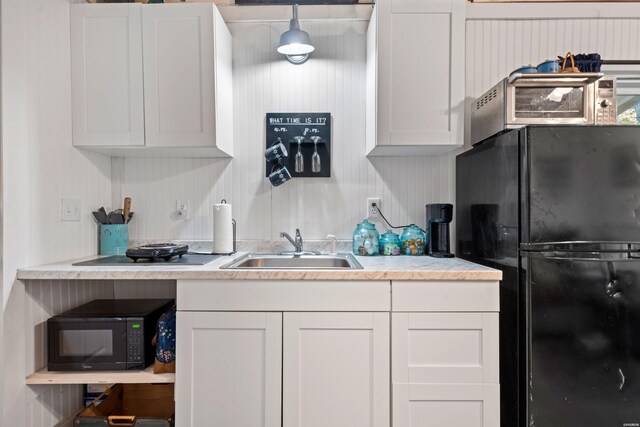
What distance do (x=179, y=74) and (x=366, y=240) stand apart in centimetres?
129

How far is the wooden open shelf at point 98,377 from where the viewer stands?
4.74 ft

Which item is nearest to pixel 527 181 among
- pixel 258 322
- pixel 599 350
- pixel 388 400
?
pixel 599 350

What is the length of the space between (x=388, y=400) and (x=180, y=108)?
5.40 ft

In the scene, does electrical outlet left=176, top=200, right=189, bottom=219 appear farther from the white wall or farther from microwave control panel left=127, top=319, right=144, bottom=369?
microwave control panel left=127, top=319, right=144, bottom=369

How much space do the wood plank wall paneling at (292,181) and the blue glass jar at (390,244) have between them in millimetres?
140

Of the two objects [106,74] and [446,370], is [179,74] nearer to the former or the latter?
[106,74]

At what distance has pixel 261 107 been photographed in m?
2.09

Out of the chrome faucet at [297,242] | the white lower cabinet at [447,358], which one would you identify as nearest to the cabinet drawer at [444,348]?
the white lower cabinet at [447,358]

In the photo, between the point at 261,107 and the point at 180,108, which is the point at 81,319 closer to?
the point at 180,108

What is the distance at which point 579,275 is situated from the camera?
1376 mm

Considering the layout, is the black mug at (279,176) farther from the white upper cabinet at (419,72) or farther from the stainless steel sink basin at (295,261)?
the white upper cabinet at (419,72)

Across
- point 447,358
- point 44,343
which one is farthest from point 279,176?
point 44,343

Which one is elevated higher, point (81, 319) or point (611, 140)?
point (611, 140)

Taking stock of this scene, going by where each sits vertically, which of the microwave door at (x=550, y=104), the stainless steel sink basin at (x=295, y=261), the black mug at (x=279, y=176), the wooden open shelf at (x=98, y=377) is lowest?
the wooden open shelf at (x=98, y=377)
